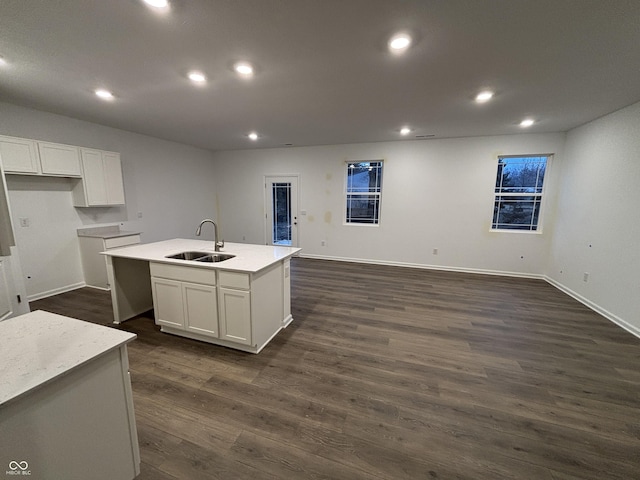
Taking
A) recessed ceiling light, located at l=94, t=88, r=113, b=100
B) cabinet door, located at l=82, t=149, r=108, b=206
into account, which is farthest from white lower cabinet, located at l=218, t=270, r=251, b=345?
cabinet door, located at l=82, t=149, r=108, b=206

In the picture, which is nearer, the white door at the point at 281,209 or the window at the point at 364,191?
the window at the point at 364,191

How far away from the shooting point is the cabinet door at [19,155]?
3.20 meters

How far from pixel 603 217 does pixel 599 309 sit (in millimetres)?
1289

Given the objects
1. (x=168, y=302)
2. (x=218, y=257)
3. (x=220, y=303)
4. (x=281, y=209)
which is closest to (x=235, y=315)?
(x=220, y=303)

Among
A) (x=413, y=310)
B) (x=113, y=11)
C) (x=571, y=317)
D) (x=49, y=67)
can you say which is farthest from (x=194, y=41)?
(x=571, y=317)

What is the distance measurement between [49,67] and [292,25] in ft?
8.12

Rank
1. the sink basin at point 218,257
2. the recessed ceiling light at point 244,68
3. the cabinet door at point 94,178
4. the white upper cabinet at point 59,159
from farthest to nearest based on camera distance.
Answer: the cabinet door at point 94,178 < the white upper cabinet at point 59,159 < the sink basin at point 218,257 < the recessed ceiling light at point 244,68

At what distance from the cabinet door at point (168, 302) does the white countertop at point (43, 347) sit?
1318mm

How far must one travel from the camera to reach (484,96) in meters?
2.98

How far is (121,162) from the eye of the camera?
4.79m

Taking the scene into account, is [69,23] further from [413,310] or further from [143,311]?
[413,310]

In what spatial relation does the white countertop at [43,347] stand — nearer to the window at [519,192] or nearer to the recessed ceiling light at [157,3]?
the recessed ceiling light at [157,3]

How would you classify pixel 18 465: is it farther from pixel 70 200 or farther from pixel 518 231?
pixel 518 231

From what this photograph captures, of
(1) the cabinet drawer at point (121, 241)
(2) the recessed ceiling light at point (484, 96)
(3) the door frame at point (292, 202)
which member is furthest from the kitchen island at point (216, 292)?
(3) the door frame at point (292, 202)
